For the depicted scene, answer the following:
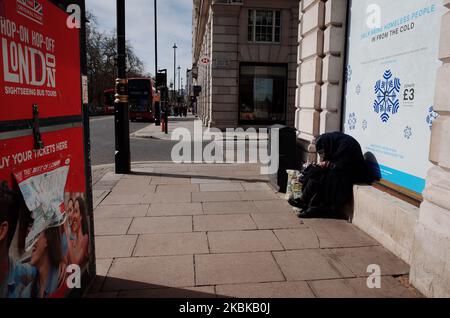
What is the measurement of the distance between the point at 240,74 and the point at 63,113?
20.3 meters

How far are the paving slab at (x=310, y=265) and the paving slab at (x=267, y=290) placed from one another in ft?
0.49

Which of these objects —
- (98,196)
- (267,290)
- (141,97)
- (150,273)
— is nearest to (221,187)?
(98,196)

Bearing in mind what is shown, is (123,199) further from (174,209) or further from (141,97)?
(141,97)

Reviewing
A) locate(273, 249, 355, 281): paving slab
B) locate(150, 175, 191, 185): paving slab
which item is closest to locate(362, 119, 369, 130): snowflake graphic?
locate(273, 249, 355, 281): paving slab

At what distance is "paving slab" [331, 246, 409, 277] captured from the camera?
12.3 feet

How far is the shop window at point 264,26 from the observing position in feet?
72.4

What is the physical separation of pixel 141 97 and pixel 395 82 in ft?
103

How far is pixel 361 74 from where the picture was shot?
5672 millimetres

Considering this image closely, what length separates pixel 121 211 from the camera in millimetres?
5773

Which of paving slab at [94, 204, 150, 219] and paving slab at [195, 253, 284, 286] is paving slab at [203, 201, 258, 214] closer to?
paving slab at [94, 204, 150, 219]

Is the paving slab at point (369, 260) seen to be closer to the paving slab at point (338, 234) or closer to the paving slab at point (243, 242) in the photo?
the paving slab at point (338, 234)

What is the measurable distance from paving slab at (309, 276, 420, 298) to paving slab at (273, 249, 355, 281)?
0.39ft
